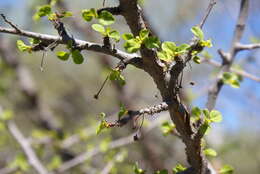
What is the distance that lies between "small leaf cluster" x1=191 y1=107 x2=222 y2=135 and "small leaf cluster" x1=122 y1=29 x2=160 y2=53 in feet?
1.01

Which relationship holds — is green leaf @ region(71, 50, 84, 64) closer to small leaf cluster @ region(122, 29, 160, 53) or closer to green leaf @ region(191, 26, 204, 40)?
small leaf cluster @ region(122, 29, 160, 53)

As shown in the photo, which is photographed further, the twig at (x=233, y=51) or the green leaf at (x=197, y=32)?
the twig at (x=233, y=51)

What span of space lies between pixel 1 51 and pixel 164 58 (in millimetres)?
3670

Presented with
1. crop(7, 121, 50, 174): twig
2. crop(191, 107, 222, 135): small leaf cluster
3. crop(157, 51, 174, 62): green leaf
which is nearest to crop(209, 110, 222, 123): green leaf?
crop(191, 107, 222, 135): small leaf cluster

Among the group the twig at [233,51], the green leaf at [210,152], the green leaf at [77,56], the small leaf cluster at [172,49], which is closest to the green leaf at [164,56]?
the small leaf cluster at [172,49]

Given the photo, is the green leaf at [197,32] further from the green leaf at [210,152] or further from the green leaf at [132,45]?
the green leaf at [210,152]

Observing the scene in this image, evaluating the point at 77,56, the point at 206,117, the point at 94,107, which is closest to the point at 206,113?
the point at 206,117

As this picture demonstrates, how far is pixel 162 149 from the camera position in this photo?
19.3 ft

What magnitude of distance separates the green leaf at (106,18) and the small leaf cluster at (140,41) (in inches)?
2.6

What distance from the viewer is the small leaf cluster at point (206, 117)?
1153mm

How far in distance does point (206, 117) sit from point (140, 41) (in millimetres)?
358

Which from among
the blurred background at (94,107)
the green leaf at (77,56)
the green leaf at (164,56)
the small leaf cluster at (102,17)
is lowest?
the blurred background at (94,107)

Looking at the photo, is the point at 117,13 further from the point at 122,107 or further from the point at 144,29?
the point at 122,107

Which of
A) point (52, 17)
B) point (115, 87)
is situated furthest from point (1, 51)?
point (52, 17)
